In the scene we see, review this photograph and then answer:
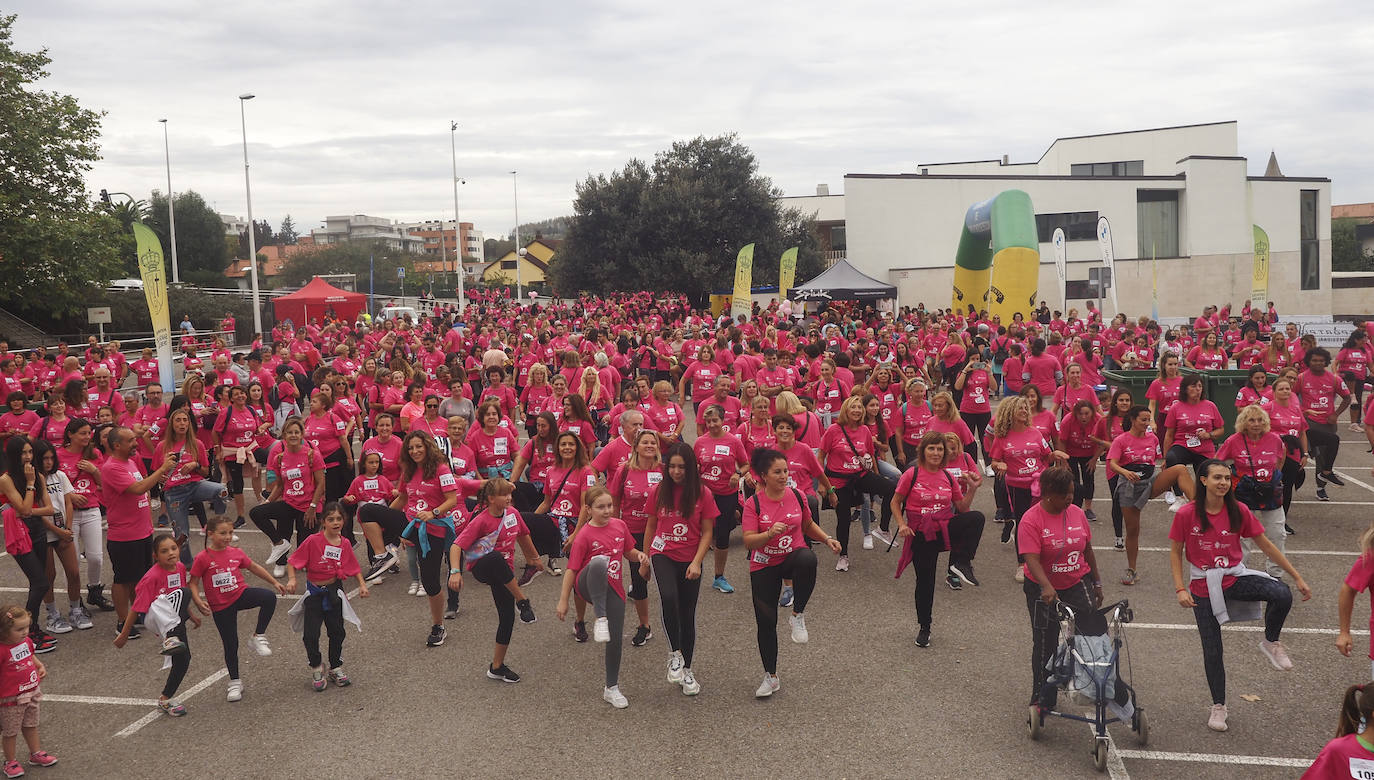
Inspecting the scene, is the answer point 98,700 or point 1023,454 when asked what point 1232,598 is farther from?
point 98,700

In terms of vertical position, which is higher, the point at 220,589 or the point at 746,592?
the point at 220,589

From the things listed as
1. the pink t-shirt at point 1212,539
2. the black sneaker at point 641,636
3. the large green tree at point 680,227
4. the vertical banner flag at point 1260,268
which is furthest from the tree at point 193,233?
the pink t-shirt at point 1212,539

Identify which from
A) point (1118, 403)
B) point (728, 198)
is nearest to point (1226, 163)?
point (728, 198)

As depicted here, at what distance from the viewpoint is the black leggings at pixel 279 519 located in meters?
8.89

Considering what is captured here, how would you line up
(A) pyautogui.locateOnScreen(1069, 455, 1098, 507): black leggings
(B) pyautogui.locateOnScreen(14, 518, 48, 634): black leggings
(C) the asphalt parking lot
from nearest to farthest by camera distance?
(C) the asphalt parking lot → (B) pyautogui.locateOnScreen(14, 518, 48, 634): black leggings → (A) pyautogui.locateOnScreen(1069, 455, 1098, 507): black leggings

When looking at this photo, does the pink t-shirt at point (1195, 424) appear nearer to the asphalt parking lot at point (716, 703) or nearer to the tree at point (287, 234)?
the asphalt parking lot at point (716, 703)

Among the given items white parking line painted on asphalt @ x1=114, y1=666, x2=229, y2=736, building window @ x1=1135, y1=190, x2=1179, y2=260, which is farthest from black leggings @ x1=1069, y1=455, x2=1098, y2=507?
building window @ x1=1135, y1=190, x2=1179, y2=260

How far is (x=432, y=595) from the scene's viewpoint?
24.1 feet

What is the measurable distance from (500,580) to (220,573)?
71.6 inches

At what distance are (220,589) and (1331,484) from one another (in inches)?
472

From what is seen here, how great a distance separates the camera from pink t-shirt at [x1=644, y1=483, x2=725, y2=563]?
6375 mm

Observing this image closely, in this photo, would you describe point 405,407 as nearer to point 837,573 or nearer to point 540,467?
point 540,467

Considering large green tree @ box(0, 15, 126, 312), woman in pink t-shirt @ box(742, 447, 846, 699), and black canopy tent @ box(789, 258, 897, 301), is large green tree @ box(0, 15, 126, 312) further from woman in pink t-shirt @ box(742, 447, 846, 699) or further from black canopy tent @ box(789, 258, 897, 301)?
woman in pink t-shirt @ box(742, 447, 846, 699)

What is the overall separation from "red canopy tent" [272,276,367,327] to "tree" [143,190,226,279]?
87.0 feet
